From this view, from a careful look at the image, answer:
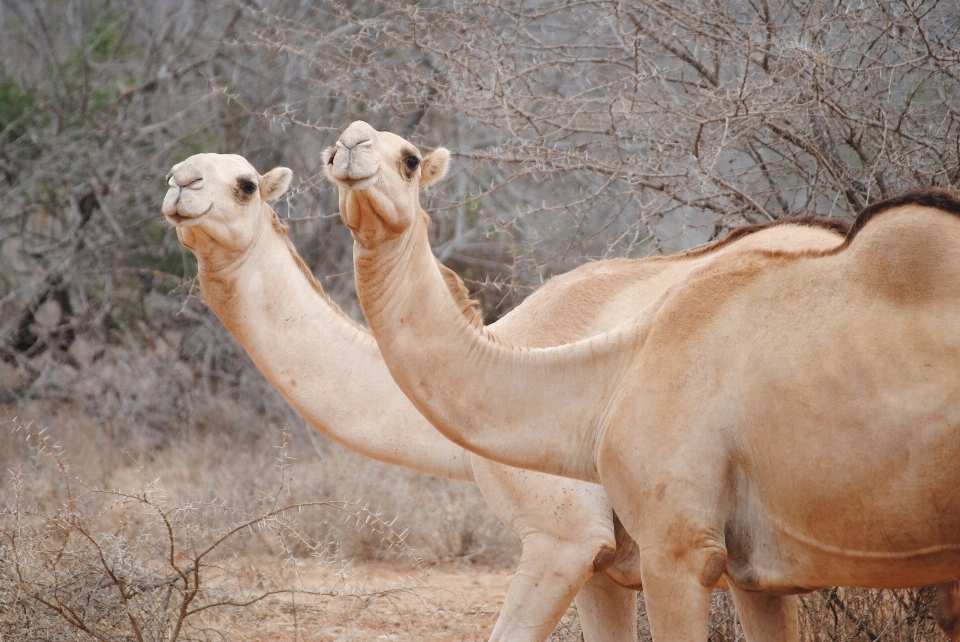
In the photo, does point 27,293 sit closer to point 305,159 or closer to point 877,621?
point 305,159

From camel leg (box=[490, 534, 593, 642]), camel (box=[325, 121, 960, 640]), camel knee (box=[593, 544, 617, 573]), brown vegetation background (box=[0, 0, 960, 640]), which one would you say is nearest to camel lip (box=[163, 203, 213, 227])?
camel (box=[325, 121, 960, 640])

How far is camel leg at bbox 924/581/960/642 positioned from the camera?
3.31 metres

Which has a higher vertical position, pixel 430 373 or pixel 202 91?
pixel 202 91

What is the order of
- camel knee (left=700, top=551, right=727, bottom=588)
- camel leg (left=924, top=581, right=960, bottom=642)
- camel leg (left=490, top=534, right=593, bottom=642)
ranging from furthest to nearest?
camel leg (left=490, top=534, right=593, bottom=642), camel leg (left=924, top=581, right=960, bottom=642), camel knee (left=700, top=551, right=727, bottom=588)

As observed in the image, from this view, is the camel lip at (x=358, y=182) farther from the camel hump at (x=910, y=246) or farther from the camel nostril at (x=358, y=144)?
the camel hump at (x=910, y=246)

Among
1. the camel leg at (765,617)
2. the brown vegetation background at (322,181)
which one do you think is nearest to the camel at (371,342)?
the camel leg at (765,617)

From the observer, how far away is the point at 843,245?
313 cm

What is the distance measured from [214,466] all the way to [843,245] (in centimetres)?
712

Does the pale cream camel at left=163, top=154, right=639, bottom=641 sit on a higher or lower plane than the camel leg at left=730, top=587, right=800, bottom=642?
higher

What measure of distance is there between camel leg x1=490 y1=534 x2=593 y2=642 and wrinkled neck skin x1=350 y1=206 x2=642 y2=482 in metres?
0.65

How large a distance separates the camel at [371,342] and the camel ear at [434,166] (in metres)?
0.96

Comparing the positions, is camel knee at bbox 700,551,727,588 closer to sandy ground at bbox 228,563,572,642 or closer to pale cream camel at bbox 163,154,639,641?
pale cream camel at bbox 163,154,639,641

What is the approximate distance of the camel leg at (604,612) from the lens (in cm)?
445

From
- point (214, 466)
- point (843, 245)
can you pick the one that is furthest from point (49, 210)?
point (843, 245)
